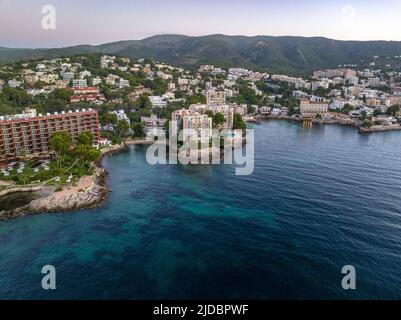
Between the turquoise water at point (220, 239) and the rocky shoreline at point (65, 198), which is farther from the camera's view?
the rocky shoreline at point (65, 198)

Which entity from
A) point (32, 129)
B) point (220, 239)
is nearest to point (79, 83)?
point (32, 129)

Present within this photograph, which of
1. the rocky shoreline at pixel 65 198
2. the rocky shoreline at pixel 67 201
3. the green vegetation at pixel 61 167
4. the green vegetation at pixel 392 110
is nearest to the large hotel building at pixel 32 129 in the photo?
the green vegetation at pixel 61 167

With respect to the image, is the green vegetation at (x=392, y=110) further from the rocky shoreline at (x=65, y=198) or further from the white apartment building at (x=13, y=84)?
the white apartment building at (x=13, y=84)

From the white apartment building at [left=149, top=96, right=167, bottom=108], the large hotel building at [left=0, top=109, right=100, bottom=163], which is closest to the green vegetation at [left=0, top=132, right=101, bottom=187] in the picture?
the large hotel building at [left=0, top=109, right=100, bottom=163]

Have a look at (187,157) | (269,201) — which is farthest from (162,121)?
(269,201)

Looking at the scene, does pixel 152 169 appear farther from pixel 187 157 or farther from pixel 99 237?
pixel 99 237

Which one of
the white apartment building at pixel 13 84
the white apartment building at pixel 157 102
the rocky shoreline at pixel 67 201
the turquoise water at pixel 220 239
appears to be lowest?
the turquoise water at pixel 220 239

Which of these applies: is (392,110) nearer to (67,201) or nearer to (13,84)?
(67,201)
